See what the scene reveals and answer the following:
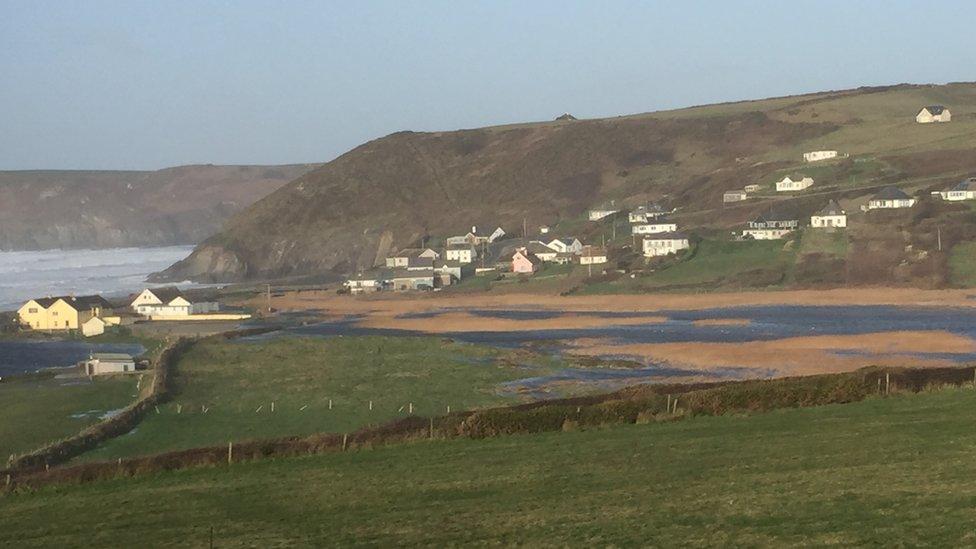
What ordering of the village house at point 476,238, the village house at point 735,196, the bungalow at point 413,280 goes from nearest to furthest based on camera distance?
the bungalow at point 413,280, the village house at point 735,196, the village house at point 476,238

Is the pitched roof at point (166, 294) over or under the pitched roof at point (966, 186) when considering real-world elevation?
under

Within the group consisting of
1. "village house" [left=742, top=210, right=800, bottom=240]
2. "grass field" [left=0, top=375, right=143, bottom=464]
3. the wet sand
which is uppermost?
"village house" [left=742, top=210, right=800, bottom=240]

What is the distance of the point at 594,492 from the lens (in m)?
19.3

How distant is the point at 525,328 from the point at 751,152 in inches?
→ 3632

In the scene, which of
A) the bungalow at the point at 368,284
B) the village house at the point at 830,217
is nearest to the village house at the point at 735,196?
the village house at the point at 830,217

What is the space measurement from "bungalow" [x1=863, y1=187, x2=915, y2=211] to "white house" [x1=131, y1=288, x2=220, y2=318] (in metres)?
56.0

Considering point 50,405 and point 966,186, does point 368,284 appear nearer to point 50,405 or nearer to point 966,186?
point 966,186

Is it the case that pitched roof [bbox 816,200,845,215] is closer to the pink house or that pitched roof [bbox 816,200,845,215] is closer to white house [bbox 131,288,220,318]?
the pink house

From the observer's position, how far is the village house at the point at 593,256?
11262cm

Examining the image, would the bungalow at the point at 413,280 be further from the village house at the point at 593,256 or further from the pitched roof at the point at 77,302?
the pitched roof at the point at 77,302

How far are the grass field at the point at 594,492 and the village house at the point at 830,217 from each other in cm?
Result: 8416

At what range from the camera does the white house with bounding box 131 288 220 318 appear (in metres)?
85.1

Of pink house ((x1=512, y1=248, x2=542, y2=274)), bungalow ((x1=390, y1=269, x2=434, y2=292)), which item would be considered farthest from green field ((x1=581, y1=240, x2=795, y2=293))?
bungalow ((x1=390, y1=269, x2=434, y2=292))

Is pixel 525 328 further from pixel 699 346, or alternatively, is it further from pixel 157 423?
pixel 157 423
